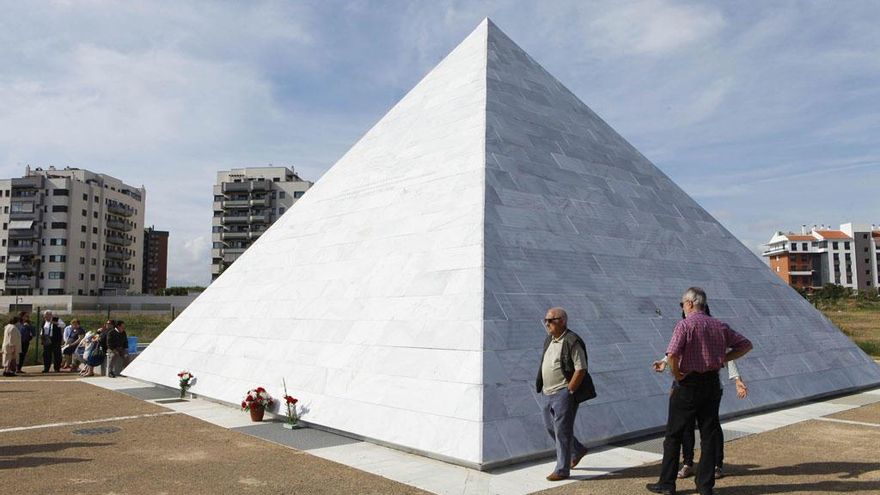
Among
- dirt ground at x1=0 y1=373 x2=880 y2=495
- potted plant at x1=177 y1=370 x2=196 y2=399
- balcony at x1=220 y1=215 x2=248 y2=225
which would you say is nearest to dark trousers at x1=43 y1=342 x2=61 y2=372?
potted plant at x1=177 y1=370 x2=196 y2=399

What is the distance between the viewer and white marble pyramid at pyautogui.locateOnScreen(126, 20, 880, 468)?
7402 millimetres

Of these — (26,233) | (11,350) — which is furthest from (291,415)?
(26,233)

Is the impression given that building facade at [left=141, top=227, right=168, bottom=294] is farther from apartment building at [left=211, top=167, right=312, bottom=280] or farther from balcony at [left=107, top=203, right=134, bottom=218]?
apartment building at [left=211, top=167, right=312, bottom=280]

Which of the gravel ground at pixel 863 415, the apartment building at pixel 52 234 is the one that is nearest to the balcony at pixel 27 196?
the apartment building at pixel 52 234

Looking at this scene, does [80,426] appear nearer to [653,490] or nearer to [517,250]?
[517,250]

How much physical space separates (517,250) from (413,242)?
175cm

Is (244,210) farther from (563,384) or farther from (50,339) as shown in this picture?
(563,384)

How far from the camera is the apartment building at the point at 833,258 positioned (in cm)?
10331

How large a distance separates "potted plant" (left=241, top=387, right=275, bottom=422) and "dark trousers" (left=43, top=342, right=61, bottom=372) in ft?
38.5

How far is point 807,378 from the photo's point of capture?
11.1 metres

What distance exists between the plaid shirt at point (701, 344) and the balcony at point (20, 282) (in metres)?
87.0

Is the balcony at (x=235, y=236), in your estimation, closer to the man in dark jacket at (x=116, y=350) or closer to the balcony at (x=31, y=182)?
the balcony at (x=31, y=182)

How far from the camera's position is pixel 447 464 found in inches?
255

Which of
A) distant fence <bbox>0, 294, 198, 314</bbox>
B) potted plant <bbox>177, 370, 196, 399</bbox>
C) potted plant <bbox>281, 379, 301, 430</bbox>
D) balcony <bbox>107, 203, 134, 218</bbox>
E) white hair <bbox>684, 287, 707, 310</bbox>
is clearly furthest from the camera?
balcony <bbox>107, 203, 134, 218</bbox>
